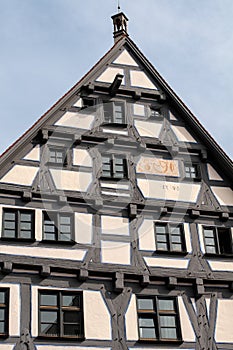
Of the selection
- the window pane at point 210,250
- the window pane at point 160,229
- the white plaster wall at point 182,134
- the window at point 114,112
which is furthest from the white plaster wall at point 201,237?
the window at point 114,112

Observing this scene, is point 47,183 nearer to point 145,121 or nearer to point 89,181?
point 89,181

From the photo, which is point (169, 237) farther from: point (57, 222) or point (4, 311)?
point (4, 311)

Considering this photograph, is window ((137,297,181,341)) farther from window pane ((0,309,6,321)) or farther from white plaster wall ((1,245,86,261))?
window pane ((0,309,6,321))

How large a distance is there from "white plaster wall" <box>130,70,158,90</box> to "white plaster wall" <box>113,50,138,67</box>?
0.29m

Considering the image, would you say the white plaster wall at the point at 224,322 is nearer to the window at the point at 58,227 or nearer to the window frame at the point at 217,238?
the window frame at the point at 217,238

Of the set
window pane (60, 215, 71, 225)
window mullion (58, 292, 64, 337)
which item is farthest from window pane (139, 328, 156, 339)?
window pane (60, 215, 71, 225)

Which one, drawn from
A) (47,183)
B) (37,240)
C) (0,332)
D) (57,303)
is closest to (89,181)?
(47,183)

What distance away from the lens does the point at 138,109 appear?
714 inches

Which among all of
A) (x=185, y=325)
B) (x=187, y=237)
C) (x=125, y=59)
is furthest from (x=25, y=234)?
(x=125, y=59)

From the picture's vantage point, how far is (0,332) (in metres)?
13.5

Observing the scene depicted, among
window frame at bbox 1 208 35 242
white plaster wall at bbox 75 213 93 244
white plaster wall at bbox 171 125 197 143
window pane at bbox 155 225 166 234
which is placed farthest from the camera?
white plaster wall at bbox 171 125 197 143

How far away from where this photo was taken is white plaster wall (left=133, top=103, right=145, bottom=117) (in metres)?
18.1

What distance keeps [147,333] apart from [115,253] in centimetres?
197

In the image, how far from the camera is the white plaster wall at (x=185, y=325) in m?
14.8
